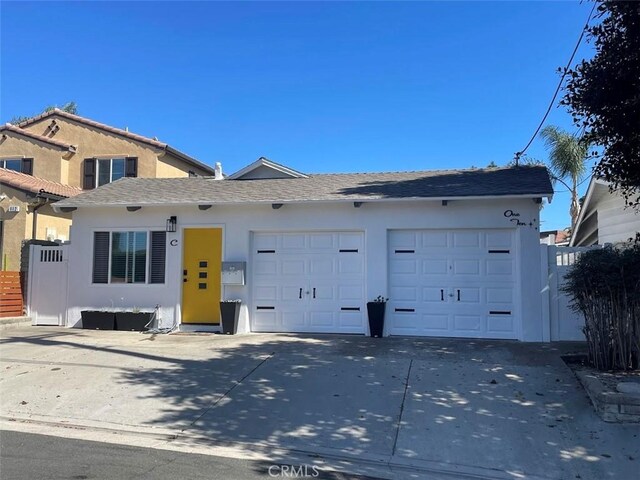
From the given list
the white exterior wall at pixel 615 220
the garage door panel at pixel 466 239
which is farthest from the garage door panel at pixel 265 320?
the white exterior wall at pixel 615 220

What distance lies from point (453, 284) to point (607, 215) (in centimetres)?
599

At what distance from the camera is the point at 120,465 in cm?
478

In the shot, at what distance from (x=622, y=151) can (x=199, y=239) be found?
29.1 ft

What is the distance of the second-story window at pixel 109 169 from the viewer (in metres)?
22.7

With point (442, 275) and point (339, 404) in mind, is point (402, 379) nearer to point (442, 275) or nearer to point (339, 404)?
point (339, 404)

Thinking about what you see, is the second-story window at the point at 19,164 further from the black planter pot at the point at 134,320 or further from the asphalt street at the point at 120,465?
the asphalt street at the point at 120,465

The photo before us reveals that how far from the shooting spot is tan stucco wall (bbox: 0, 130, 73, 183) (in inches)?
882

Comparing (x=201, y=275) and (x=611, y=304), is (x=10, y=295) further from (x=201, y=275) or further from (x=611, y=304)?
(x=611, y=304)

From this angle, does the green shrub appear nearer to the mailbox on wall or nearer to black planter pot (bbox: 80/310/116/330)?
the mailbox on wall

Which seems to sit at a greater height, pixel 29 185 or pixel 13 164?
pixel 13 164

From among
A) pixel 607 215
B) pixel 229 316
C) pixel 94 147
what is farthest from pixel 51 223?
pixel 607 215

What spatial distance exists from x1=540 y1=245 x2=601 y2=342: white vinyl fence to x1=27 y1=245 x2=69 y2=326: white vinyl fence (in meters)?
11.4

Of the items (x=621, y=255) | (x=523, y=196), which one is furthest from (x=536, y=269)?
(x=621, y=255)

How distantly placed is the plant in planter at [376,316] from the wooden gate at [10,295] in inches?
353
